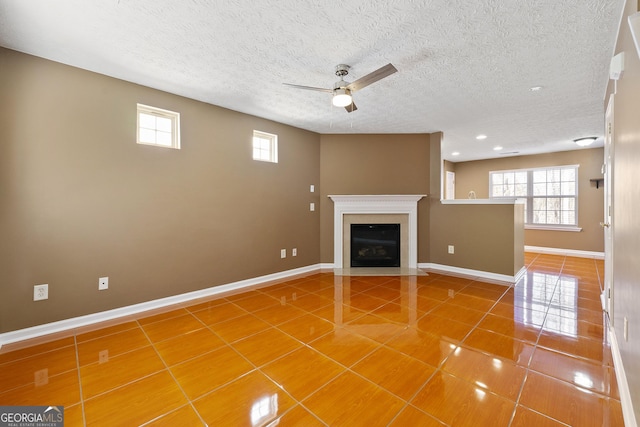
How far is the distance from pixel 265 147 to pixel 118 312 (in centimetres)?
278

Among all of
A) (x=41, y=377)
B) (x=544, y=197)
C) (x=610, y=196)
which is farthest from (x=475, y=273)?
(x=41, y=377)

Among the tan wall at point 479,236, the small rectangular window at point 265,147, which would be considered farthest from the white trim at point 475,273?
the small rectangular window at point 265,147

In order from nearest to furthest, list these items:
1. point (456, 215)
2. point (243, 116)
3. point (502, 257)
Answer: point (243, 116)
point (502, 257)
point (456, 215)

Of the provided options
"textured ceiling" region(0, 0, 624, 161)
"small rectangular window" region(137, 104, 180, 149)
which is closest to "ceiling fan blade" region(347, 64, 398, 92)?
"textured ceiling" region(0, 0, 624, 161)

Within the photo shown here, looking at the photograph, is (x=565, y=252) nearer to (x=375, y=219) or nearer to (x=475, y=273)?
(x=475, y=273)

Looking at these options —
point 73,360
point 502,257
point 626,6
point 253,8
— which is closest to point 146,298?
point 73,360

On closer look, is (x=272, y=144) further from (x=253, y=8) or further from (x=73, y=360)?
(x=73, y=360)

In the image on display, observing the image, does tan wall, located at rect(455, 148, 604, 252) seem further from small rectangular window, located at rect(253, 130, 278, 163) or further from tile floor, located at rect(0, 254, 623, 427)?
small rectangular window, located at rect(253, 130, 278, 163)

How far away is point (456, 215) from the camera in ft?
15.0

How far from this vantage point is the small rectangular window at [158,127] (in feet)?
9.78

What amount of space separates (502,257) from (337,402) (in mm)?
3709

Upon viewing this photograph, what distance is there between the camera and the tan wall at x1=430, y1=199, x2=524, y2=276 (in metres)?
4.06

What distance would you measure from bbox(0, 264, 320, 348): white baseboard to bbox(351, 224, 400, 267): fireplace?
158cm

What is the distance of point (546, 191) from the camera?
649cm
